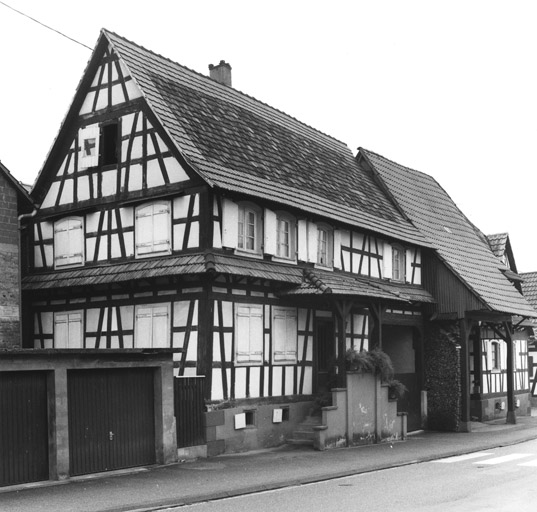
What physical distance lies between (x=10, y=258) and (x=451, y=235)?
58.6ft

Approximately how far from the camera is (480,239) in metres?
38.8

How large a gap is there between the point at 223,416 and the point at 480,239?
2127cm

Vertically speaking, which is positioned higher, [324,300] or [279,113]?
[279,113]

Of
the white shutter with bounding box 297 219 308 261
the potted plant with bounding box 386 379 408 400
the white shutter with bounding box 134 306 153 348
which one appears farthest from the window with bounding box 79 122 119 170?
the potted plant with bounding box 386 379 408 400

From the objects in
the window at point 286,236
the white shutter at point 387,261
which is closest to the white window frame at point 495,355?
the white shutter at point 387,261

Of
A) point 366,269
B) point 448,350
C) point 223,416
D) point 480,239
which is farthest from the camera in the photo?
point 480,239

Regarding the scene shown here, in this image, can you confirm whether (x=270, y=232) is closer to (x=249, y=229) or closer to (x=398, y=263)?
(x=249, y=229)

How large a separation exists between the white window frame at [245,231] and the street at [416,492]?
7066 mm

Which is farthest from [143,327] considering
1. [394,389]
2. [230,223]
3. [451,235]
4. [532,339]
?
[532,339]

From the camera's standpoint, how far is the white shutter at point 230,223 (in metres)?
21.9

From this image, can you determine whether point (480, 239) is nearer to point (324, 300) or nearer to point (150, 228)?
point (324, 300)

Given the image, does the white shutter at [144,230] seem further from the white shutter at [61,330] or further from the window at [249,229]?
the white shutter at [61,330]

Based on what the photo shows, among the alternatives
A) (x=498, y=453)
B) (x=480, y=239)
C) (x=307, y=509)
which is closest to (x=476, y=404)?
(x=480, y=239)

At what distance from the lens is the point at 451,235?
114ft
